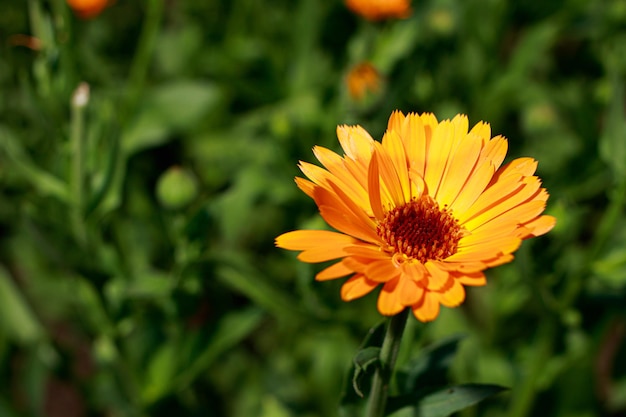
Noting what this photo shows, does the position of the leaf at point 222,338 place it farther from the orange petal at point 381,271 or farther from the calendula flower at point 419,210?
the orange petal at point 381,271

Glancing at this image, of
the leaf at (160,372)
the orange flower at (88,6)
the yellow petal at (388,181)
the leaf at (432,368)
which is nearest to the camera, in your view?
the yellow petal at (388,181)

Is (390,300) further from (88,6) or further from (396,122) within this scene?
(88,6)

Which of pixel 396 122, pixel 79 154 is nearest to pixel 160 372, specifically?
pixel 79 154

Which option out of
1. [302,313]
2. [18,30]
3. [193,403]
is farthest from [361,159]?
[18,30]

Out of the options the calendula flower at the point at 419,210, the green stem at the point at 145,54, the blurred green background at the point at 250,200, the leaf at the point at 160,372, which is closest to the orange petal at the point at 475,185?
the calendula flower at the point at 419,210

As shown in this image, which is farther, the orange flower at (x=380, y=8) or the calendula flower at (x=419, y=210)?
the orange flower at (x=380, y=8)

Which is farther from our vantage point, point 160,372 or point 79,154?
Result: point 160,372

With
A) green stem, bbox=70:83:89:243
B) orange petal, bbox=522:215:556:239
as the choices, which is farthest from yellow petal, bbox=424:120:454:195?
green stem, bbox=70:83:89:243
